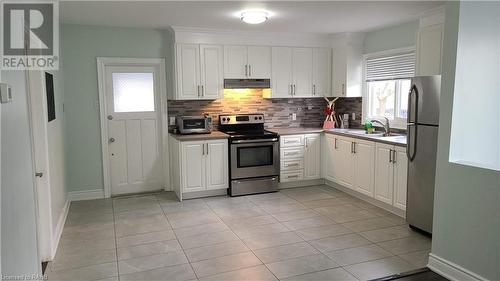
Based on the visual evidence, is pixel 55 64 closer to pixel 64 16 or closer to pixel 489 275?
pixel 64 16

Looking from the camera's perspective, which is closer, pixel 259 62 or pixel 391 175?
pixel 391 175

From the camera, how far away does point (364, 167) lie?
4.95m

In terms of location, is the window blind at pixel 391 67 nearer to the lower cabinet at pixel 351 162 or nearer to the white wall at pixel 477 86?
the lower cabinet at pixel 351 162

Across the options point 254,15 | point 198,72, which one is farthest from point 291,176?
point 254,15

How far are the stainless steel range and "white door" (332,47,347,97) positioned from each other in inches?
51.3

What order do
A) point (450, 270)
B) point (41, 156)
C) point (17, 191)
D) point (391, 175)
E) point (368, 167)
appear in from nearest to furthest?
point (17, 191) → point (450, 270) → point (41, 156) → point (391, 175) → point (368, 167)

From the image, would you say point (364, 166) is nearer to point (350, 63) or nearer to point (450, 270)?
point (350, 63)

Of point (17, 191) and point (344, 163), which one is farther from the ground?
point (17, 191)

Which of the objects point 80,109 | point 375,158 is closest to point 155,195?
point 80,109

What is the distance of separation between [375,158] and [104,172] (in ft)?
12.1

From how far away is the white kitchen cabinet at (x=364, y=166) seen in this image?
4793mm

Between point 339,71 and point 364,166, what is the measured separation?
1717 mm

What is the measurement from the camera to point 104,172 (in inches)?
208

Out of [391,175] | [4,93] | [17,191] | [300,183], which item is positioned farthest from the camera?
[300,183]
